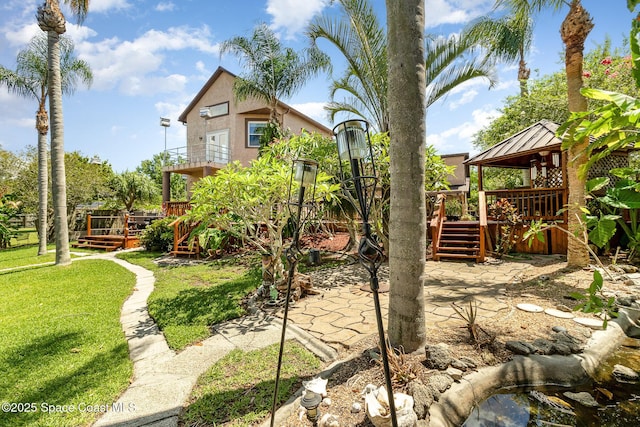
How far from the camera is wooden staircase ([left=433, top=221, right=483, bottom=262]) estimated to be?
26.9 ft

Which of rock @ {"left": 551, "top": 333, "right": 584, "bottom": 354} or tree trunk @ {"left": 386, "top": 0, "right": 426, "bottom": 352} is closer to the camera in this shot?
tree trunk @ {"left": 386, "top": 0, "right": 426, "bottom": 352}

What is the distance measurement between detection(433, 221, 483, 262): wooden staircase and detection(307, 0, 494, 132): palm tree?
3817mm

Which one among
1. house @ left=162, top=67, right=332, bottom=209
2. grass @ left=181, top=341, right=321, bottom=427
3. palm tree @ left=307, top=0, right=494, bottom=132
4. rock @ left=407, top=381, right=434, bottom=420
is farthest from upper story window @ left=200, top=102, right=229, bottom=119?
rock @ left=407, top=381, right=434, bottom=420

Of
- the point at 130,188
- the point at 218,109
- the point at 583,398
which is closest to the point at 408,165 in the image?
the point at 583,398

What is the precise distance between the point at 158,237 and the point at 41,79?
9.25 meters

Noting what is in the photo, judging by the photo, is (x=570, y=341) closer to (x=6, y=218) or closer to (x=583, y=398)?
(x=583, y=398)

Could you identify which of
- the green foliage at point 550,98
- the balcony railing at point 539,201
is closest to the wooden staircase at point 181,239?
the balcony railing at point 539,201

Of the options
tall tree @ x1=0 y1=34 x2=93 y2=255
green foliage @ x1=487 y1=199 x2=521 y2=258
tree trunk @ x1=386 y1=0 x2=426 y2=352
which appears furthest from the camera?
tall tree @ x1=0 y1=34 x2=93 y2=255

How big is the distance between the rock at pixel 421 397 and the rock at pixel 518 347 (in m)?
1.24

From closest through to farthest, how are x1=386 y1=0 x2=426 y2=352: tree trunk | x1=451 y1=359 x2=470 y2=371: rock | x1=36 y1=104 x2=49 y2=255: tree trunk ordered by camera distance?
x1=451 y1=359 x2=470 y2=371: rock → x1=386 y1=0 x2=426 y2=352: tree trunk → x1=36 y1=104 x2=49 y2=255: tree trunk

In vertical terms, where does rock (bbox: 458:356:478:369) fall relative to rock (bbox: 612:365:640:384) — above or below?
above

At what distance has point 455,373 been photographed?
96.5 inches

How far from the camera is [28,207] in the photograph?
15.6m

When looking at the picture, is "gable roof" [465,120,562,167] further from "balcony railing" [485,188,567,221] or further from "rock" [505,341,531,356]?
"rock" [505,341,531,356]
